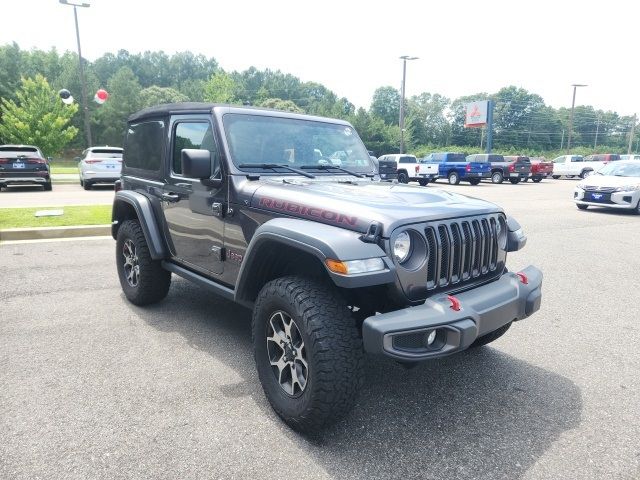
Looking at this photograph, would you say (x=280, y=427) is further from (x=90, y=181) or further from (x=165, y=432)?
(x=90, y=181)

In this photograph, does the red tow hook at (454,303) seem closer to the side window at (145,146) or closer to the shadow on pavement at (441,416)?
the shadow on pavement at (441,416)

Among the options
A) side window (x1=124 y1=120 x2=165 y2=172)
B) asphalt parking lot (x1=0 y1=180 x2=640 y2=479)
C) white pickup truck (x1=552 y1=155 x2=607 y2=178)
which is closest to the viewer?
asphalt parking lot (x1=0 y1=180 x2=640 y2=479)

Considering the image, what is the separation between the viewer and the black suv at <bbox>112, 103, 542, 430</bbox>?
7.93ft

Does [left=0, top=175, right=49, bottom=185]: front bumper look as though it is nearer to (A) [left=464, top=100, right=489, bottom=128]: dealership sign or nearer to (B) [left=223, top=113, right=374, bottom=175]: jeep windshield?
(B) [left=223, top=113, right=374, bottom=175]: jeep windshield

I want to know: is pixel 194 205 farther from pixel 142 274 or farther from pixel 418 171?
pixel 418 171

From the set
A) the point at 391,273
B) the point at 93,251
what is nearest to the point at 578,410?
the point at 391,273

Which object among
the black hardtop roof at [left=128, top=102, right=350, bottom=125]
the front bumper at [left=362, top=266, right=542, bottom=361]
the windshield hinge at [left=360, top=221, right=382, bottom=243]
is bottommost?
the front bumper at [left=362, top=266, right=542, bottom=361]

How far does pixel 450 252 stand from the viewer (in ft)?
8.93

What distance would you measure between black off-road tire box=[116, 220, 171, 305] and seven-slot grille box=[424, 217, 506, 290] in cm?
287

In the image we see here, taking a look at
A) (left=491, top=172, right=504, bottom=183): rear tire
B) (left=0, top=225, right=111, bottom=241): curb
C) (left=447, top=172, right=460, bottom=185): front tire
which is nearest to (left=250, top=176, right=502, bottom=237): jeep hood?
(left=0, top=225, right=111, bottom=241): curb

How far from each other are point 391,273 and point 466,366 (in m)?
1.54

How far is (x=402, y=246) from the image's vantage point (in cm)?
259

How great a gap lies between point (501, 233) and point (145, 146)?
347 cm

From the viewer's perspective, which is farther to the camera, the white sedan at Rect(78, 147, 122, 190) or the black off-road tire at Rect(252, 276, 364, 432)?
the white sedan at Rect(78, 147, 122, 190)
